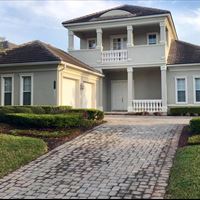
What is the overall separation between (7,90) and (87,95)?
5608mm

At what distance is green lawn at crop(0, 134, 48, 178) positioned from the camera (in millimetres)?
8719

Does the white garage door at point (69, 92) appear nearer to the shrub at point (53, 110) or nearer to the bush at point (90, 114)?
the shrub at point (53, 110)

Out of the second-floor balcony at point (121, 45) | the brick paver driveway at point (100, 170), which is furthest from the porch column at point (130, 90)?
the brick paver driveway at point (100, 170)

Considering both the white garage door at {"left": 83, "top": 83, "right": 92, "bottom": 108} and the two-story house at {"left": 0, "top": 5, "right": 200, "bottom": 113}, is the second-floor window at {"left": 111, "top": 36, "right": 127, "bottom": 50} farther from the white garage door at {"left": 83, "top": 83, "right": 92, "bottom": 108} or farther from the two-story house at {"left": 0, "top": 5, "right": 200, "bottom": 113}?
the white garage door at {"left": 83, "top": 83, "right": 92, "bottom": 108}

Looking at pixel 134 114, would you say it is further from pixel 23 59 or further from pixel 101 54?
pixel 23 59

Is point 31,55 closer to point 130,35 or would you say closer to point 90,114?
point 90,114

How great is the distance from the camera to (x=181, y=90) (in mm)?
24125

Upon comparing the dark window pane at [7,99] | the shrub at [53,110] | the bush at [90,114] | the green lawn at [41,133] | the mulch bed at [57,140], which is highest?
the dark window pane at [7,99]

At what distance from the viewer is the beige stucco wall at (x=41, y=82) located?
18.6 metres

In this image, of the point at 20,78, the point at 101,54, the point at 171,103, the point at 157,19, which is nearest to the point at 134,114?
the point at 171,103

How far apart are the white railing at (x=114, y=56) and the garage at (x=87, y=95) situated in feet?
9.48

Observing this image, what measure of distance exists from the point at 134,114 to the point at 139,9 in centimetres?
867

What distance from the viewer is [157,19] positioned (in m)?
23.6

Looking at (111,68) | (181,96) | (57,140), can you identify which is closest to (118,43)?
(111,68)
